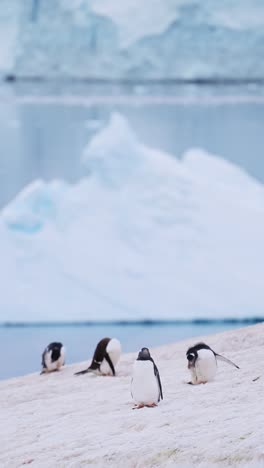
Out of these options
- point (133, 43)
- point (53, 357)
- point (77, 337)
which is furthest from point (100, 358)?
point (133, 43)

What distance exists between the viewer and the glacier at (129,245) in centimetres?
577

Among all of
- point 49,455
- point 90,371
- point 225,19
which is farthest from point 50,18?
point 49,455

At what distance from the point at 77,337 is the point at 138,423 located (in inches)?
129

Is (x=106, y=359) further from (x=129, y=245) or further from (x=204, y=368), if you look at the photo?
(x=129, y=245)

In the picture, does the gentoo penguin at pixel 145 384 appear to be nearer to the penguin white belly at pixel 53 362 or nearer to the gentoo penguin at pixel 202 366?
the gentoo penguin at pixel 202 366

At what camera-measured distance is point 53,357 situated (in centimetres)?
360

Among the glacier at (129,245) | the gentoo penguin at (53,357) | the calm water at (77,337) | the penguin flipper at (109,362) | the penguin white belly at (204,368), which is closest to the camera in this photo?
the penguin white belly at (204,368)

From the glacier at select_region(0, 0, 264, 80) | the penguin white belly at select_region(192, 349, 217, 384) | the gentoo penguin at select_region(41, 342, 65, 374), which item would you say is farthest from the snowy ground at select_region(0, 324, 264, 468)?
the glacier at select_region(0, 0, 264, 80)

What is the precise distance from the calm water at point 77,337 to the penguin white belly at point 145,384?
229cm

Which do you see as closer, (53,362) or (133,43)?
(53,362)

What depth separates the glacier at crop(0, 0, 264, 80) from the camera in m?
7.80

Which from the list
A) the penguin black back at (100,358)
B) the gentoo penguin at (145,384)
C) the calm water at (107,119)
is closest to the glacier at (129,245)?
the calm water at (107,119)

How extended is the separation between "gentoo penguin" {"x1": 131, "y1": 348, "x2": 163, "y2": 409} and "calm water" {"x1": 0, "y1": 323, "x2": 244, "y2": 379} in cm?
229

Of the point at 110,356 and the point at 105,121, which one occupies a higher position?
the point at 105,121
